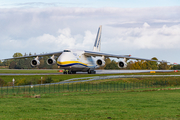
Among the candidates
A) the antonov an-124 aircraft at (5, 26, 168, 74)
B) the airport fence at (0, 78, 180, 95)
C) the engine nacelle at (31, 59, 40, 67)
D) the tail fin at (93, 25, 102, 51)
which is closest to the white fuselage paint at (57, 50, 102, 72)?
the antonov an-124 aircraft at (5, 26, 168, 74)

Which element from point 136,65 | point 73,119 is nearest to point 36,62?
point 73,119

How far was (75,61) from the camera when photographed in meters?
58.1

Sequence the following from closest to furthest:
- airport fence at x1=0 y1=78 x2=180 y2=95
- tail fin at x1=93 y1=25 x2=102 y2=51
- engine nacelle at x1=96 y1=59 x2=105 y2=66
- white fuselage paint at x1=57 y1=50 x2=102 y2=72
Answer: airport fence at x1=0 y1=78 x2=180 y2=95 → white fuselage paint at x1=57 y1=50 x2=102 y2=72 → engine nacelle at x1=96 y1=59 x2=105 y2=66 → tail fin at x1=93 y1=25 x2=102 y2=51

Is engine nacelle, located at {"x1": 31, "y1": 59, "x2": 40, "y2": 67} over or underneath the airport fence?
over

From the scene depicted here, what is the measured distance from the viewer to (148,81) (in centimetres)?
5903

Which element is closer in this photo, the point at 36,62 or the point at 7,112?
the point at 7,112

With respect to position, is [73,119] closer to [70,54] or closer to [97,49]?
[70,54]

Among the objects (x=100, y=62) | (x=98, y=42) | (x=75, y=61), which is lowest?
(x=100, y=62)

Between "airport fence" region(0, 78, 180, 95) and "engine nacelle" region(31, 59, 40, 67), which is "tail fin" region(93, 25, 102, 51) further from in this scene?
"airport fence" region(0, 78, 180, 95)

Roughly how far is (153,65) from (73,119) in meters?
120

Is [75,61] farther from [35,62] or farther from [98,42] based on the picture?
[98,42]

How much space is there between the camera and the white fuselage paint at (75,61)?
56.6 meters

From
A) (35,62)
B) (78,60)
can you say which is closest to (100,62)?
(78,60)

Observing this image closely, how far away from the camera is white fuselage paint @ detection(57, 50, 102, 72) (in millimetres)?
56625
